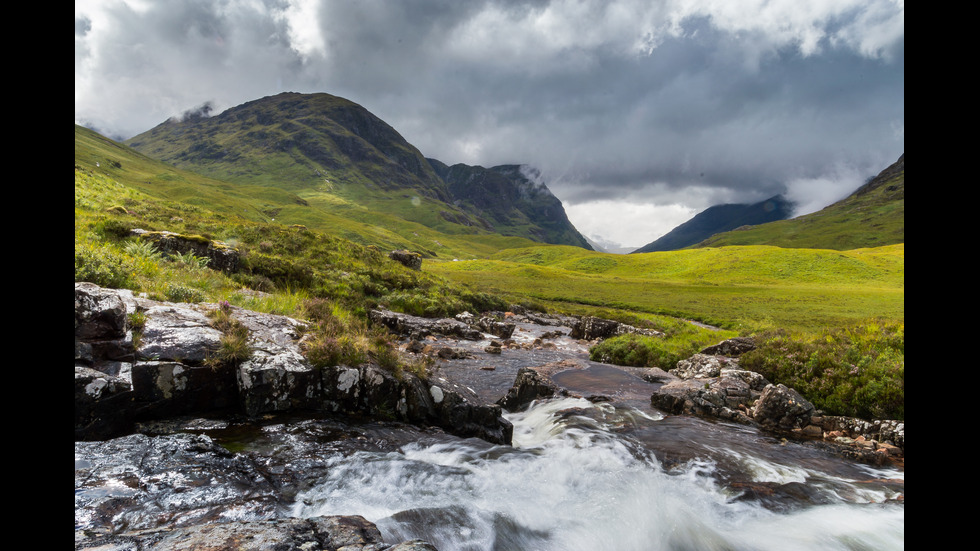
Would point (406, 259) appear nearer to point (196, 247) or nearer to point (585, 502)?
point (196, 247)

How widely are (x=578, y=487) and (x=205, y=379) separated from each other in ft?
26.1

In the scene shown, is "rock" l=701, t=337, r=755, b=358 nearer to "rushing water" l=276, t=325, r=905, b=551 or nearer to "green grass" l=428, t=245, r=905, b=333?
"rushing water" l=276, t=325, r=905, b=551

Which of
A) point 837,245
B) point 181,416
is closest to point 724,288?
point 181,416

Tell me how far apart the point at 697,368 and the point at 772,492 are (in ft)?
29.4

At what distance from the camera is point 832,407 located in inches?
462

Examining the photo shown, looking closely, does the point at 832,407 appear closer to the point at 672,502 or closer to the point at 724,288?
the point at 672,502

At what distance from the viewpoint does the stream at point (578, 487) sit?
6.50 m

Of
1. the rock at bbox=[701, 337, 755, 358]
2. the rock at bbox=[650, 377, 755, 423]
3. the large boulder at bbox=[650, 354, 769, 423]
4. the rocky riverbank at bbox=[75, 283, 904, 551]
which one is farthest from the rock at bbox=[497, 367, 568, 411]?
the rock at bbox=[701, 337, 755, 358]

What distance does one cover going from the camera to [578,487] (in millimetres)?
8125

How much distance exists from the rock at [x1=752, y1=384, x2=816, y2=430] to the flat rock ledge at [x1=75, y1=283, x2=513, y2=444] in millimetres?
8240

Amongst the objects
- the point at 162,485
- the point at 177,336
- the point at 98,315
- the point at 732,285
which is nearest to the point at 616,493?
the point at 162,485
